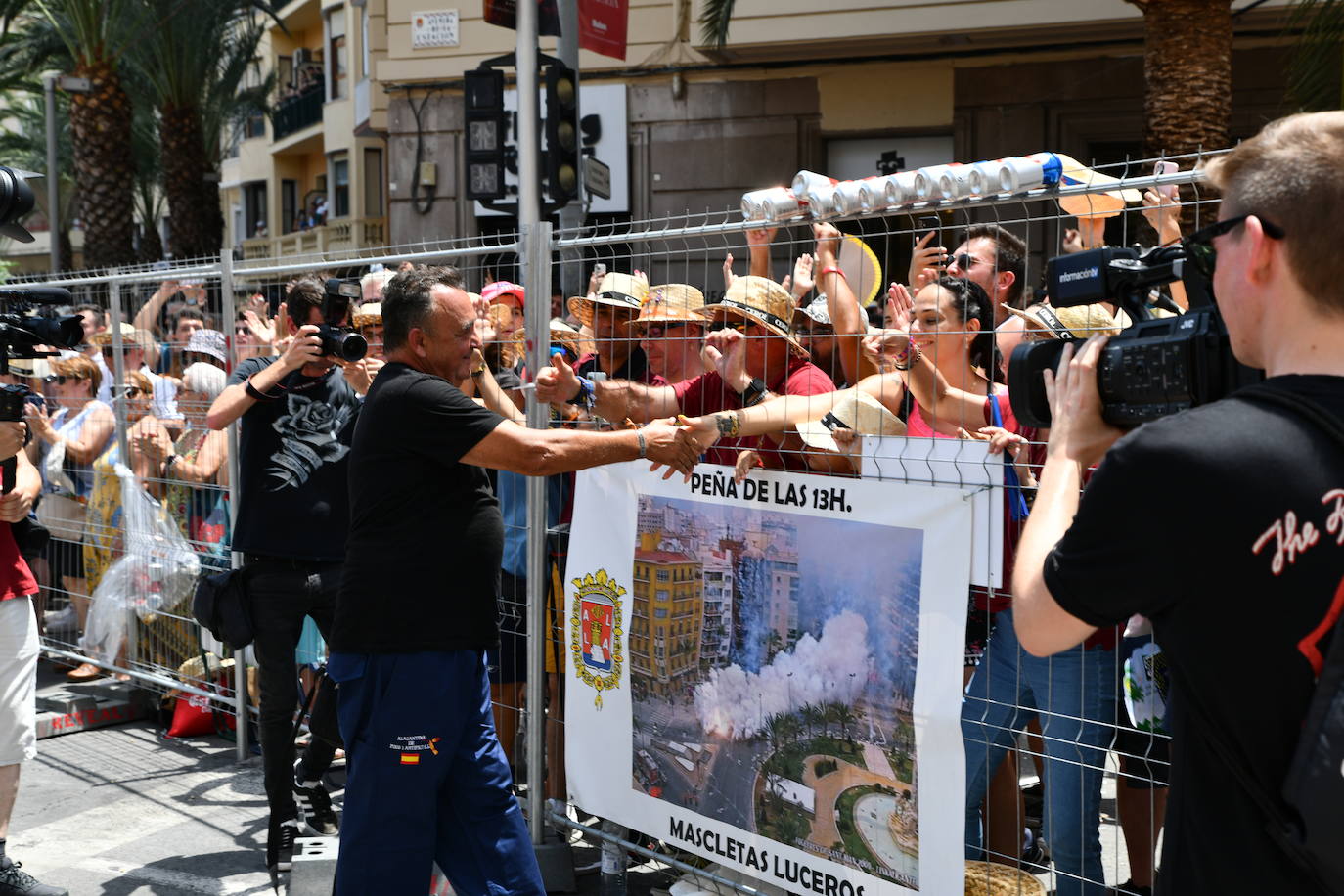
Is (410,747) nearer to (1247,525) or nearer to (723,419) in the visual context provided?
(723,419)

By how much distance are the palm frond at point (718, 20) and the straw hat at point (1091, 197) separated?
10721 millimetres

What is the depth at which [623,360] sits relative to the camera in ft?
16.5

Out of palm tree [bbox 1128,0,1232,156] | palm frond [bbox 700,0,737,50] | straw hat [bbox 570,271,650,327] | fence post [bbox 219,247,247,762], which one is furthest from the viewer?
palm frond [bbox 700,0,737,50]

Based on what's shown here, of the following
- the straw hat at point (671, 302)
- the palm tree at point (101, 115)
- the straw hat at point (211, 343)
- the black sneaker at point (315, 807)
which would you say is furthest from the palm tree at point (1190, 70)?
the palm tree at point (101, 115)

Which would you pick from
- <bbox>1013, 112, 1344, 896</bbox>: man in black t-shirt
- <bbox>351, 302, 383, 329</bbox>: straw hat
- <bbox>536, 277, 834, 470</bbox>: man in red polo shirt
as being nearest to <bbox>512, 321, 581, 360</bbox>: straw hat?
<bbox>536, 277, 834, 470</bbox>: man in red polo shirt

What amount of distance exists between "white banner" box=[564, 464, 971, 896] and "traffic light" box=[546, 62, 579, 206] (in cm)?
422

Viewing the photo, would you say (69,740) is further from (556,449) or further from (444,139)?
(444,139)

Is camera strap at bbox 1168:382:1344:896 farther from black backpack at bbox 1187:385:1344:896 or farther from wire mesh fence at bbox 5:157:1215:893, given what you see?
wire mesh fence at bbox 5:157:1215:893

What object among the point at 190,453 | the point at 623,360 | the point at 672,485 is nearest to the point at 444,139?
the point at 190,453

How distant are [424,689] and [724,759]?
97cm

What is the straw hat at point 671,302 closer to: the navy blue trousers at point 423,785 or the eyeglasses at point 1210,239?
the navy blue trousers at point 423,785

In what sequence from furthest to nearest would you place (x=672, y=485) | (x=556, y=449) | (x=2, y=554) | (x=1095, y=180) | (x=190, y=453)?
(x=190, y=453) → (x=2, y=554) → (x=672, y=485) → (x=556, y=449) → (x=1095, y=180)

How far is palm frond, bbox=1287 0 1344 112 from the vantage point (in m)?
8.62

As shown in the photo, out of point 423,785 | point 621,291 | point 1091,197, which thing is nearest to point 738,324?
point 621,291
